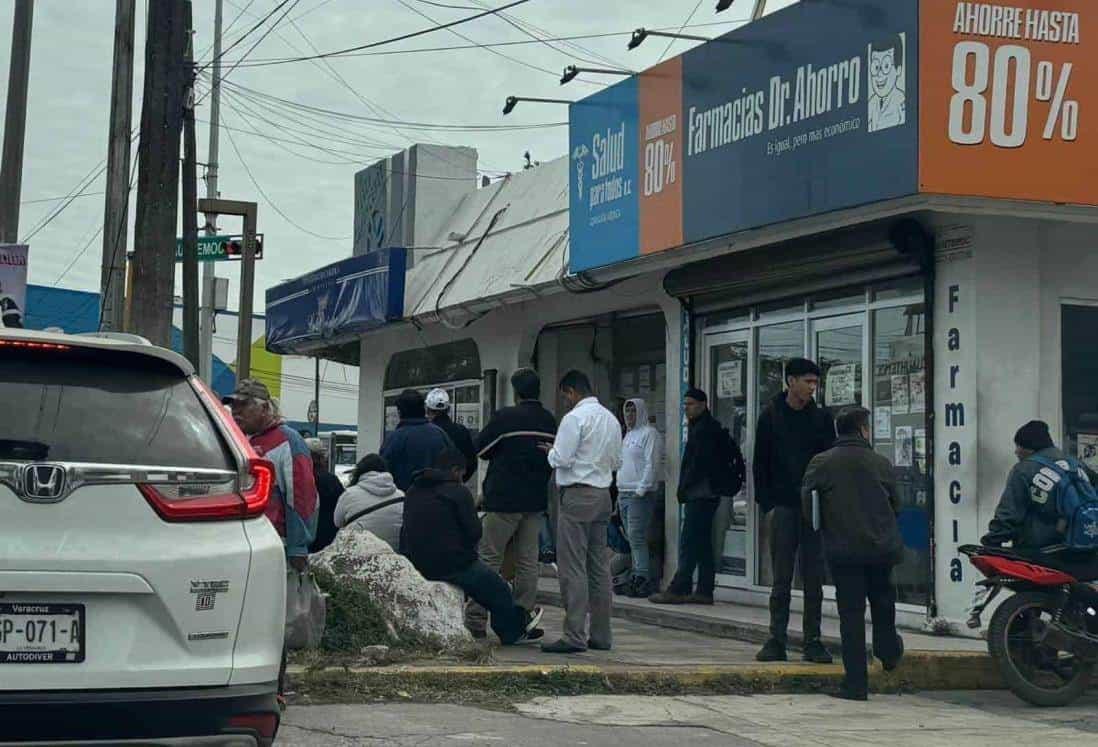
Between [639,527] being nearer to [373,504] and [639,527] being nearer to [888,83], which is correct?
[373,504]

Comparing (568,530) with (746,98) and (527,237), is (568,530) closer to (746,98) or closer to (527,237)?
(746,98)

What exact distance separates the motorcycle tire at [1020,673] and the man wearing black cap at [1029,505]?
14.2 inches

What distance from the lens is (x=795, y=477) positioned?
9898 millimetres

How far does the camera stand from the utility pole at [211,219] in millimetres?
28469

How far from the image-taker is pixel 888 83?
404 inches

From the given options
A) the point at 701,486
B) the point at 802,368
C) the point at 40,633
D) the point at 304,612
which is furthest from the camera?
the point at 701,486

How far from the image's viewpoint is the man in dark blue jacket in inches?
448

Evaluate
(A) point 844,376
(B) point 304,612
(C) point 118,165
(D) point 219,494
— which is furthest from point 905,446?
(C) point 118,165

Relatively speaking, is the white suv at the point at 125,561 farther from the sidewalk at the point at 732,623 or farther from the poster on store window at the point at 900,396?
the poster on store window at the point at 900,396

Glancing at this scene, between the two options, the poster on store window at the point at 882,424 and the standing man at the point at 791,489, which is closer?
the standing man at the point at 791,489

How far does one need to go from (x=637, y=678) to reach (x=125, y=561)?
4843 millimetres

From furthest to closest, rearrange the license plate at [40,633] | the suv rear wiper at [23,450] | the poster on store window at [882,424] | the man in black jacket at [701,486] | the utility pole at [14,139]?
the utility pole at [14,139], the man in black jacket at [701,486], the poster on store window at [882,424], the suv rear wiper at [23,450], the license plate at [40,633]

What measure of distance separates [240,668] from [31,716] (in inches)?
25.6

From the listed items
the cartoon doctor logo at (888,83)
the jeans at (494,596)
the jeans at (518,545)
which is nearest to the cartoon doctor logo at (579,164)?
the cartoon doctor logo at (888,83)
